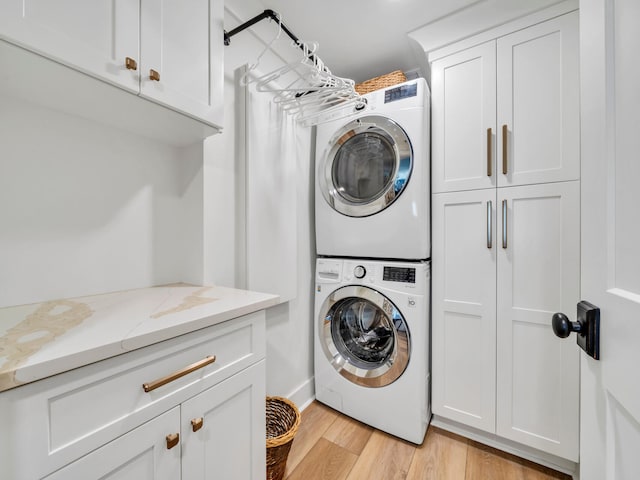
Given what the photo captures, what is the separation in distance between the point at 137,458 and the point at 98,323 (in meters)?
0.35

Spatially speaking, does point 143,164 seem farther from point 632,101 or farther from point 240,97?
point 632,101

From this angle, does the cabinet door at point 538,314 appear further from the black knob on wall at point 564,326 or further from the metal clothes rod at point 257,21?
the metal clothes rod at point 257,21

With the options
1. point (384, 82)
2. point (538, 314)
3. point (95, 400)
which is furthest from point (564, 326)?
point (384, 82)

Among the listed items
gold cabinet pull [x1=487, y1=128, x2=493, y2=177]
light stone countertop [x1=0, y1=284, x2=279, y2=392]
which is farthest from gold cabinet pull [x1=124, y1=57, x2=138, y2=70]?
gold cabinet pull [x1=487, y1=128, x2=493, y2=177]

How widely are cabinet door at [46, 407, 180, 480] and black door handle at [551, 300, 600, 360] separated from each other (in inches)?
38.1

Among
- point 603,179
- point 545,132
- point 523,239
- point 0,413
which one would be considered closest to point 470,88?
point 545,132

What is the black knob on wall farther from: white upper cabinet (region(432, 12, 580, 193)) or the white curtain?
the white curtain

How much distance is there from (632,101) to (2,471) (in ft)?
4.11

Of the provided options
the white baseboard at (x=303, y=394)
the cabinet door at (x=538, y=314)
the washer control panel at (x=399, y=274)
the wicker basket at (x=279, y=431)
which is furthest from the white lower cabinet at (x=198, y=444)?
the cabinet door at (x=538, y=314)

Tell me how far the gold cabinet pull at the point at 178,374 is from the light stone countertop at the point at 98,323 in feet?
0.36

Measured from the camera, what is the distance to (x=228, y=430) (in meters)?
0.89

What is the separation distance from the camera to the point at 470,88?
4.85 ft

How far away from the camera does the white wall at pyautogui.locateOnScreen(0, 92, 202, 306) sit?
87cm

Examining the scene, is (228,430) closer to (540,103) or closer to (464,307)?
(464,307)
